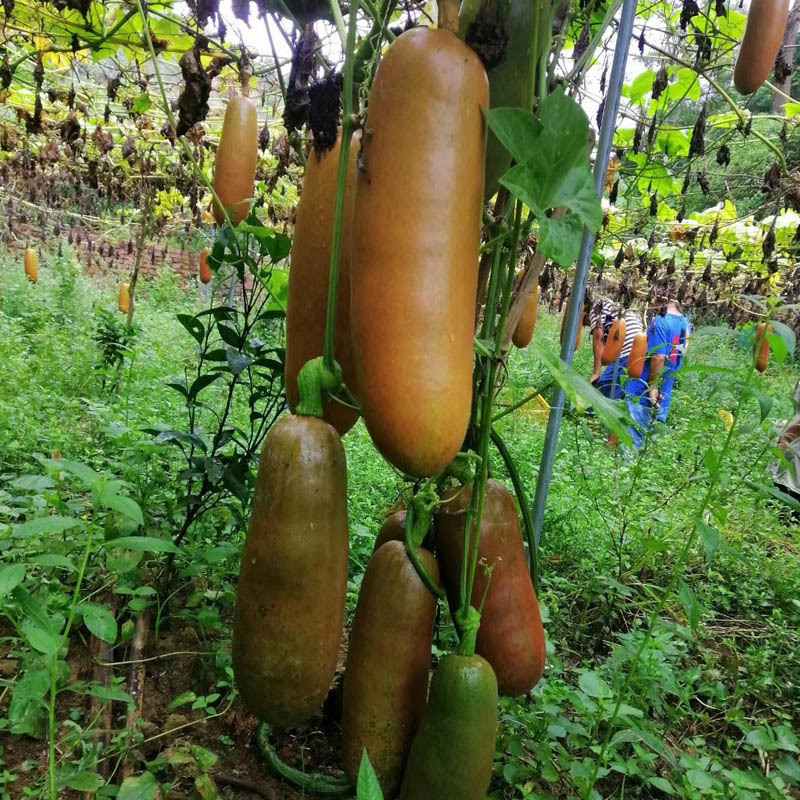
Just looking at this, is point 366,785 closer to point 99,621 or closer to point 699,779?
point 99,621

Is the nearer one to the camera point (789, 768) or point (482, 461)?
point (482, 461)

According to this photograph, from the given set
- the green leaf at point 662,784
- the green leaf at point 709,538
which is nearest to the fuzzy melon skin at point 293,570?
the green leaf at point 709,538

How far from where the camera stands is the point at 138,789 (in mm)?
960

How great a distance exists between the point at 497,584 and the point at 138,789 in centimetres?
59

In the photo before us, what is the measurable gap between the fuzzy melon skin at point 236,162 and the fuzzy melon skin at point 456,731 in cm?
96

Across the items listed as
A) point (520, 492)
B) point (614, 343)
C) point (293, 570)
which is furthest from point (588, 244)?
point (614, 343)

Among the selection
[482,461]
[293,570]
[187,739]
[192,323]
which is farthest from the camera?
[192,323]

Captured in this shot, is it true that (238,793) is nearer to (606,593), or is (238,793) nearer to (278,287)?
(278,287)

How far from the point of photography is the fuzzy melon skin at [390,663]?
88 centimetres

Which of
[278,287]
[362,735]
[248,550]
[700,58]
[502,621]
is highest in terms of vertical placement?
[700,58]

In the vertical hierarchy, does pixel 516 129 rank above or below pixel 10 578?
above

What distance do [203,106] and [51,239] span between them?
11980mm

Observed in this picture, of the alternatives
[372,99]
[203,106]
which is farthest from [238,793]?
[203,106]

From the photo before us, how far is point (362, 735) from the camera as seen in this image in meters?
0.89
